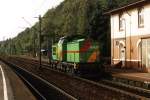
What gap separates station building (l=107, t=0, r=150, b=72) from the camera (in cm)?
3719

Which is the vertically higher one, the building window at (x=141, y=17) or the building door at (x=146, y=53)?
the building window at (x=141, y=17)

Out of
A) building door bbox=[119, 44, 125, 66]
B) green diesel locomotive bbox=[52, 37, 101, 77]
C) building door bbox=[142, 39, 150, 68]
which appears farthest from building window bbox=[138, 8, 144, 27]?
green diesel locomotive bbox=[52, 37, 101, 77]

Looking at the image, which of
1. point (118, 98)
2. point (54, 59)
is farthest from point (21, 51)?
point (118, 98)

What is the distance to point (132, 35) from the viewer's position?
131ft

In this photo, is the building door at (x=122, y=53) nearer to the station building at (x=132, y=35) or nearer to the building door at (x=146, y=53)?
the station building at (x=132, y=35)

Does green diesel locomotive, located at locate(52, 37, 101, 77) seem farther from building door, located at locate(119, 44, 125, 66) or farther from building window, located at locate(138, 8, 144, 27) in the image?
building door, located at locate(119, 44, 125, 66)

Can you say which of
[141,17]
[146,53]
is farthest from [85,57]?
[141,17]

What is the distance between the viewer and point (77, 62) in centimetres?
3319

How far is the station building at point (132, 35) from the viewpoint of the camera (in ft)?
122

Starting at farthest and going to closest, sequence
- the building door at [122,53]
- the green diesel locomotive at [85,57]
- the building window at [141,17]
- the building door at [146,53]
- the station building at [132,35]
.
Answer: the building door at [122,53]
the building window at [141,17]
the station building at [132,35]
the building door at [146,53]
the green diesel locomotive at [85,57]

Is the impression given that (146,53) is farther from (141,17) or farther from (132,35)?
(141,17)

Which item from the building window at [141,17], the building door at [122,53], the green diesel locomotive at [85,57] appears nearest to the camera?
the green diesel locomotive at [85,57]

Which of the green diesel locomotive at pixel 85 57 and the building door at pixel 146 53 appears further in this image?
the building door at pixel 146 53

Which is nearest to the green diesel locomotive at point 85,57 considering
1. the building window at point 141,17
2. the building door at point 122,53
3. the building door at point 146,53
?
the building door at point 146,53
